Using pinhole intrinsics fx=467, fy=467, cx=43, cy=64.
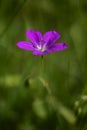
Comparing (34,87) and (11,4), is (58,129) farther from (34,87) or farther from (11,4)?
(11,4)

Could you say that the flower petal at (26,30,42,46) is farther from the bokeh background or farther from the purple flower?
the bokeh background

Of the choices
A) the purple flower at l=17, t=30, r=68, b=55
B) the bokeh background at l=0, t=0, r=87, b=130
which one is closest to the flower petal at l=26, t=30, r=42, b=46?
the purple flower at l=17, t=30, r=68, b=55

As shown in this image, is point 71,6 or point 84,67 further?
point 71,6

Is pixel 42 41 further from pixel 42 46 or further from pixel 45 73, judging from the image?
pixel 45 73

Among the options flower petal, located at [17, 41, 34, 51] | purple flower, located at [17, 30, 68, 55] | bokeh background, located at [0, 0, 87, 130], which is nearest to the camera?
flower petal, located at [17, 41, 34, 51]

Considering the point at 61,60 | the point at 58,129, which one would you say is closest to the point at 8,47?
the point at 61,60

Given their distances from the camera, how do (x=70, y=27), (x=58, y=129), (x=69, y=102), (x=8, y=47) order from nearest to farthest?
(x=58, y=129), (x=69, y=102), (x=8, y=47), (x=70, y=27)

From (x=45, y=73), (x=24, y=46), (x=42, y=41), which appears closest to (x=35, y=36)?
(x=42, y=41)

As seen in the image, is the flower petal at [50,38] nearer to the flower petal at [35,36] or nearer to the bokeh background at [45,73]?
the flower petal at [35,36]
